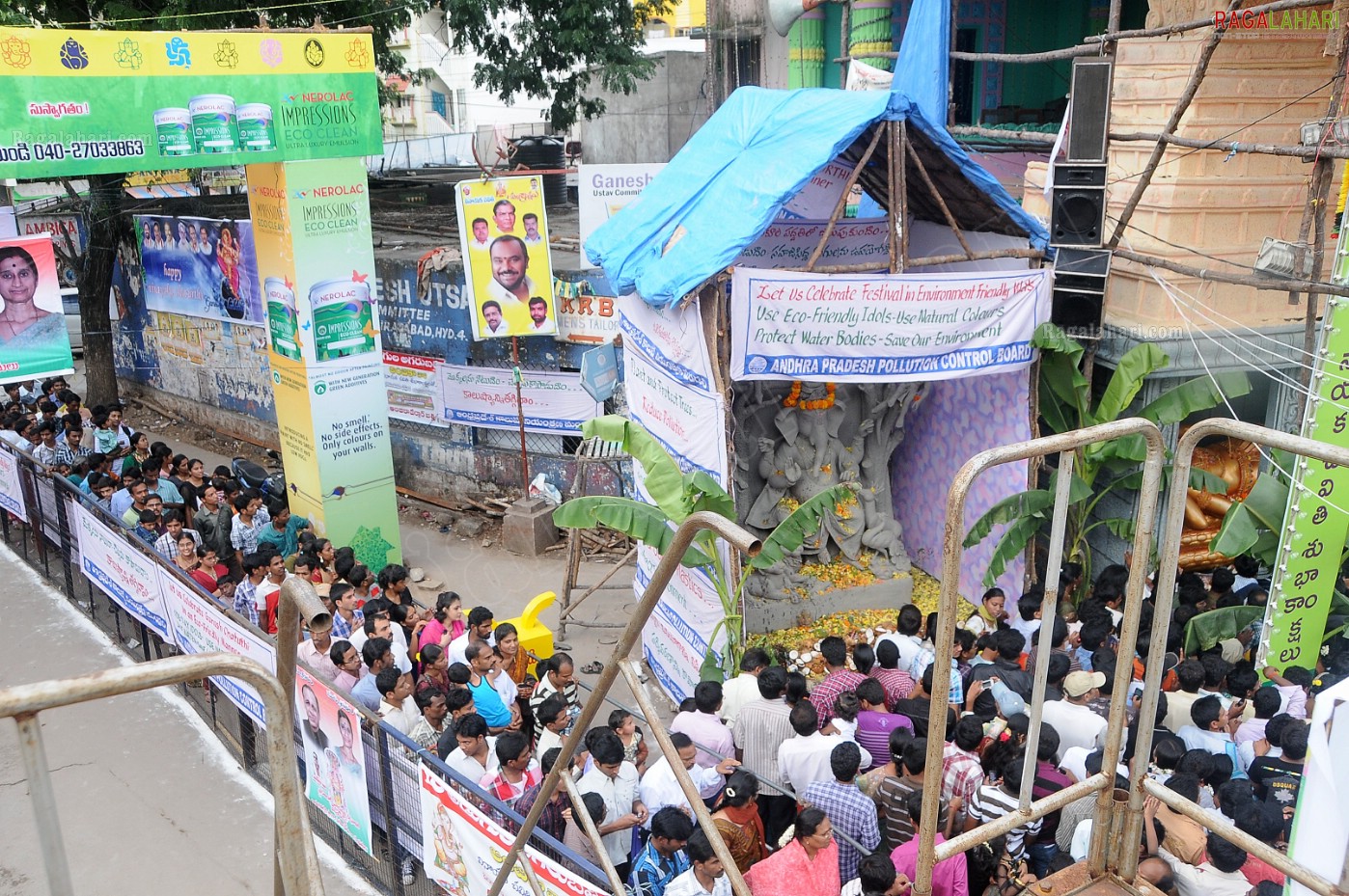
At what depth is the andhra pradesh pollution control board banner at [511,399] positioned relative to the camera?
40.2 ft

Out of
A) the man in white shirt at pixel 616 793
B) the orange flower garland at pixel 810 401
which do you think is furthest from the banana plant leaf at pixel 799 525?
the man in white shirt at pixel 616 793

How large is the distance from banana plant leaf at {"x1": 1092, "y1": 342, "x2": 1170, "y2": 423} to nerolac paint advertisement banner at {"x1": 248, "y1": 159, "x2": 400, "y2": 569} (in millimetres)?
6602

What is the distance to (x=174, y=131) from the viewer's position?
29.0 ft

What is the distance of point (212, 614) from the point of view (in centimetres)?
732

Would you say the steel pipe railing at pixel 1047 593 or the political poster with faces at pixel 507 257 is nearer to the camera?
the steel pipe railing at pixel 1047 593

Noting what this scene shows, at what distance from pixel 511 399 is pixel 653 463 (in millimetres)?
5127

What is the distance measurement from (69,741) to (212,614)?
1.92 metres

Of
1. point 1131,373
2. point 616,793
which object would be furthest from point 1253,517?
point 616,793

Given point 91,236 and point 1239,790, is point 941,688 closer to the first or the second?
point 1239,790

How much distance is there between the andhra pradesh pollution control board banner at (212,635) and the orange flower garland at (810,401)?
457 centimetres

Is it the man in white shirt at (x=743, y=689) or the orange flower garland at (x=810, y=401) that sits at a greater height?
the orange flower garland at (x=810, y=401)

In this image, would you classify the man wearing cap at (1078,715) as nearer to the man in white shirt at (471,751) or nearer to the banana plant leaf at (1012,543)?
the banana plant leaf at (1012,543)

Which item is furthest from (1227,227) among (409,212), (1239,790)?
(409,212)

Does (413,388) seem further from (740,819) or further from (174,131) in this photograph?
(740,819)
